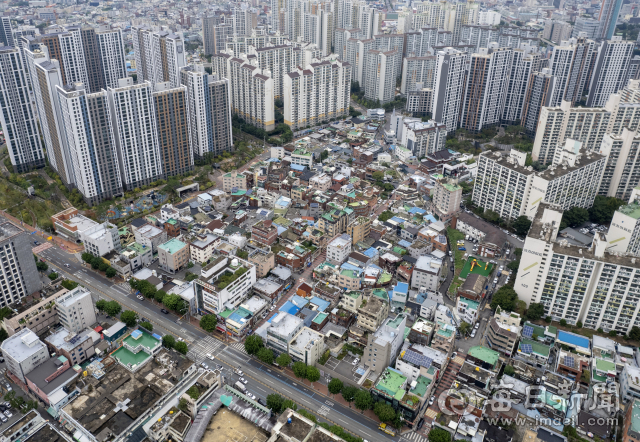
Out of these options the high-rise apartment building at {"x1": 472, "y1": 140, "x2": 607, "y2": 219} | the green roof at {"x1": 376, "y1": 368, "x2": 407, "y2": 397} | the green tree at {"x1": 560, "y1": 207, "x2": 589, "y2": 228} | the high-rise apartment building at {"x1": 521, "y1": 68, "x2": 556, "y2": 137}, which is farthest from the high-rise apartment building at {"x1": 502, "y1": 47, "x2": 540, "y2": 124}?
the green roof at {"x1": 376, "y1": 368, "x2": 407, "y2": 397}

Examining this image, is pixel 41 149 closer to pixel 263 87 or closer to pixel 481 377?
pixel 263 87

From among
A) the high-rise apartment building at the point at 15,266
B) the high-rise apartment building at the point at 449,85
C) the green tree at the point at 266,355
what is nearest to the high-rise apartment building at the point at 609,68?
the high-rise apartment building at the point at 449,85

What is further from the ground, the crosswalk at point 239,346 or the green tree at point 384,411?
the green tree at point 384,411

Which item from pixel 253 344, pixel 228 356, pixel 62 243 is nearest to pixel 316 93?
pixel 62 243

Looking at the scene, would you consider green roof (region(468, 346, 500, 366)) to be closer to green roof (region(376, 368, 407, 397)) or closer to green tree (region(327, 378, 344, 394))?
green roof (region(376, 368, 407, 397))

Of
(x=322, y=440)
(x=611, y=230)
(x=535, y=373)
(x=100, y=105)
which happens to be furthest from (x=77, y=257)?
(x=611, y=230)

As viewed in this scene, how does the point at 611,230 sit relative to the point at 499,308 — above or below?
above

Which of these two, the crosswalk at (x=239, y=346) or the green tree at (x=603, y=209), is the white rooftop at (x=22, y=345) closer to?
the crosswalk at (x=239, y=346)
